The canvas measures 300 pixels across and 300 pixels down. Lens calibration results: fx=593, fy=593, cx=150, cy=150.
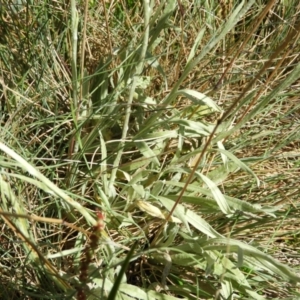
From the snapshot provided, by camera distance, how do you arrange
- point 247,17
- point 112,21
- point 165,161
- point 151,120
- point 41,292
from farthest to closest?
point 247,17
point 112,21
point 165,161
point 151,120
point 41,292

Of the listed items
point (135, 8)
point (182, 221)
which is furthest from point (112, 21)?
point (182, 221)

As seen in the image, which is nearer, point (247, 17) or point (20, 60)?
point (20, 60)

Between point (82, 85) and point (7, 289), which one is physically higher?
point (82, 85)

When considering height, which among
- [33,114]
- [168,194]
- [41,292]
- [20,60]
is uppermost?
[20,60]

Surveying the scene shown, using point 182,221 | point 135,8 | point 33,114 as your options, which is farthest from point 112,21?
point 182,221

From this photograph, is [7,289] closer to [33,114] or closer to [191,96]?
[33,114]

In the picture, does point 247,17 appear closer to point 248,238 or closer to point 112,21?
point 112,21

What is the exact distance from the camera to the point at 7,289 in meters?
1.21

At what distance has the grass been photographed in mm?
1231

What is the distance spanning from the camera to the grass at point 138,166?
1231mm

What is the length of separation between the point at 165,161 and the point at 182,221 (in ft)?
0.89

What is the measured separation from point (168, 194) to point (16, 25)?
56cm

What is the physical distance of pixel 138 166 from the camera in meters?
1.36

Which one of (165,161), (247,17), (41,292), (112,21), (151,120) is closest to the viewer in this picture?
(41,292)
